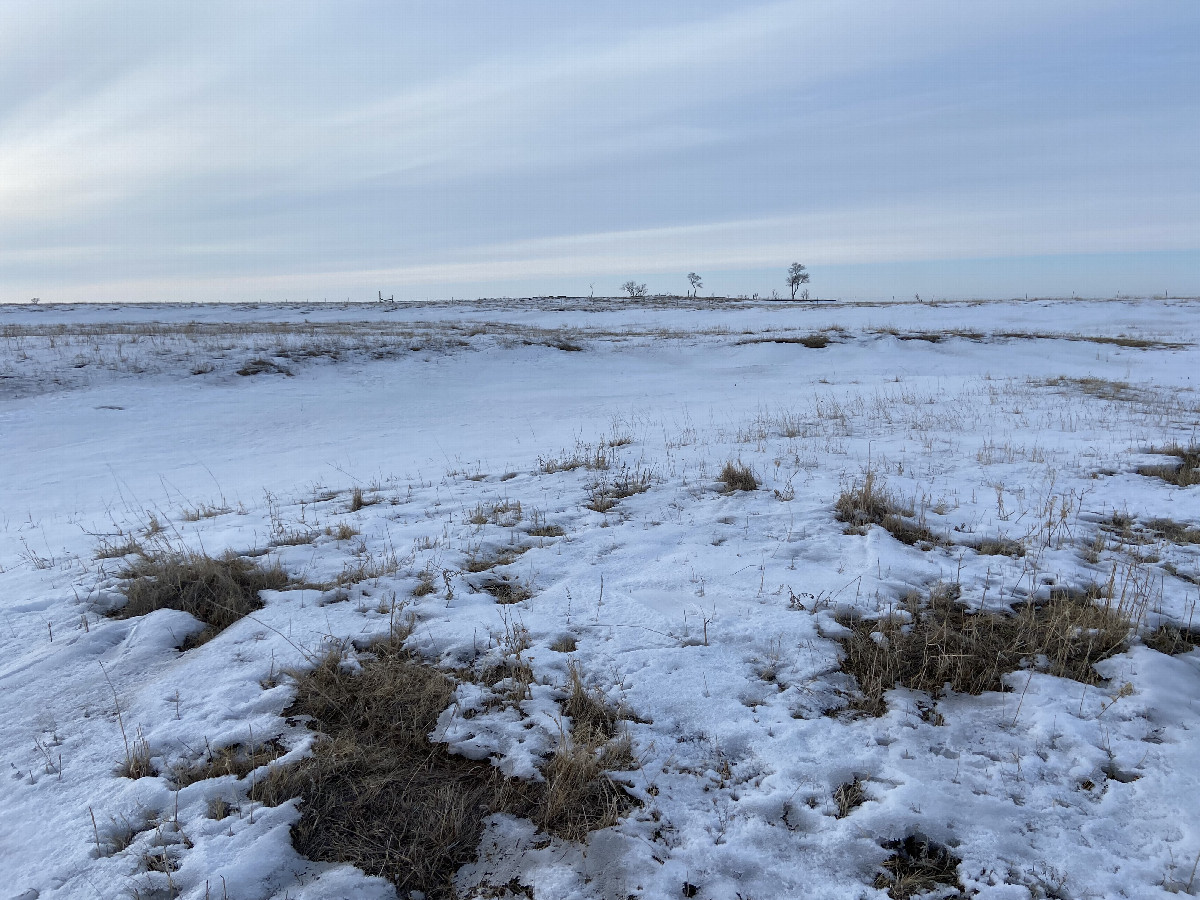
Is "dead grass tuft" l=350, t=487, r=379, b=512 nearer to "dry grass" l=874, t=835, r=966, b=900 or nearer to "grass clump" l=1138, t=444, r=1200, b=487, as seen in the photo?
"dry grass" l=874, t=835, r=966, b=900

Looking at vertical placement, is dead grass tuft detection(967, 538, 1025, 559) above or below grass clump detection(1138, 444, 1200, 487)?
below

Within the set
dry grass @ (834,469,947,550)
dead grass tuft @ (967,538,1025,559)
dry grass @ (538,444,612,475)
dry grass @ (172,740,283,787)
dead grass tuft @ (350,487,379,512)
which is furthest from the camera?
dry grass @ (538,444,612,475)

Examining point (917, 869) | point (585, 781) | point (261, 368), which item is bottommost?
point (917, 869)

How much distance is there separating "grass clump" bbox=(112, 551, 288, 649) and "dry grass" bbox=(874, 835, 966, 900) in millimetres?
4429

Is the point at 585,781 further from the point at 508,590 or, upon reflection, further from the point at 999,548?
the point at 999,548

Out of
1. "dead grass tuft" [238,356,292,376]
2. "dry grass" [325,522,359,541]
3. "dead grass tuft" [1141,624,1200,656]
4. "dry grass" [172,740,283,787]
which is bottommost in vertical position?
"dry grass" [172,740,283,787]

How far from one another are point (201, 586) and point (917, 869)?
17.0ft

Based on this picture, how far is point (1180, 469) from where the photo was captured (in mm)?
7727

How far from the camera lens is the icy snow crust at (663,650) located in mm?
2746

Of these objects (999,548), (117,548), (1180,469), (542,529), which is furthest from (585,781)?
(1180,469)

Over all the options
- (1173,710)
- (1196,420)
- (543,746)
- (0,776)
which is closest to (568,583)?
(543,746)

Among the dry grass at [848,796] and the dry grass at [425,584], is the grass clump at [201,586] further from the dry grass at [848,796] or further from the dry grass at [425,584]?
the dry grass at [848,796]

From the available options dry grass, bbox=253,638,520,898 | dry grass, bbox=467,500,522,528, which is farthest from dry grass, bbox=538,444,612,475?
dry grass, bbox=253,638,520,898

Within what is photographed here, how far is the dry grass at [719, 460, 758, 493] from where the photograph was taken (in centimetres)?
754
